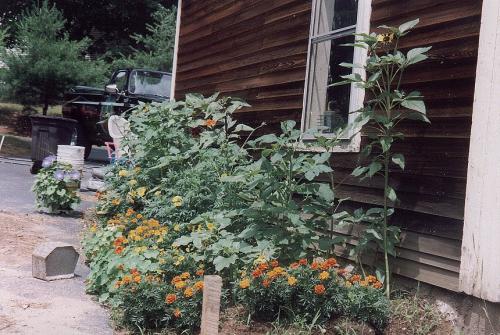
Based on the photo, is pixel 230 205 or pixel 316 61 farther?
pixel 316 61

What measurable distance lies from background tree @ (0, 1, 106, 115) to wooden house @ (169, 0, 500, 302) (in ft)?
47.8

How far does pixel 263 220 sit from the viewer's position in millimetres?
4395

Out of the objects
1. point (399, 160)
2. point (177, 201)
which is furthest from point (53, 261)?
point (399, 160)

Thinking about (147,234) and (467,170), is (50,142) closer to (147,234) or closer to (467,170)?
(147,234)

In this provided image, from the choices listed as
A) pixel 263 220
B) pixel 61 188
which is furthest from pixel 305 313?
pixel 61 188

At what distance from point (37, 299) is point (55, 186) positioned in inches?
129

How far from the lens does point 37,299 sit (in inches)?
178

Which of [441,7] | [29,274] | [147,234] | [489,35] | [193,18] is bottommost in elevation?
[29,274]

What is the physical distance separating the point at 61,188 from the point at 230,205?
3.43 m

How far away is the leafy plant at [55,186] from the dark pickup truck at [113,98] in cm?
441

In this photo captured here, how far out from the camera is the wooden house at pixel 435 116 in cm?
369

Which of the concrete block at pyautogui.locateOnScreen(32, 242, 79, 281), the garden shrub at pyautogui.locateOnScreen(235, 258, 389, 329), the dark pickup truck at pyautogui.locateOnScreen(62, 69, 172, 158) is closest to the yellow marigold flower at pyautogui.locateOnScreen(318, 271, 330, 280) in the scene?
the garden shrub at pyautogui.locateOnScreen(235, 258, 389, 329)

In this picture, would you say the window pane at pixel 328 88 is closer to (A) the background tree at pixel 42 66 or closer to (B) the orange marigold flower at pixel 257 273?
(B) the orange marigold flower at pixel 257 273

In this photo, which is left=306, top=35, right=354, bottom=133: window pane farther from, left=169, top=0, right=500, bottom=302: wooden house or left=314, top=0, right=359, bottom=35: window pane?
left=314, top=0, right=359, bottom=35: window pane
